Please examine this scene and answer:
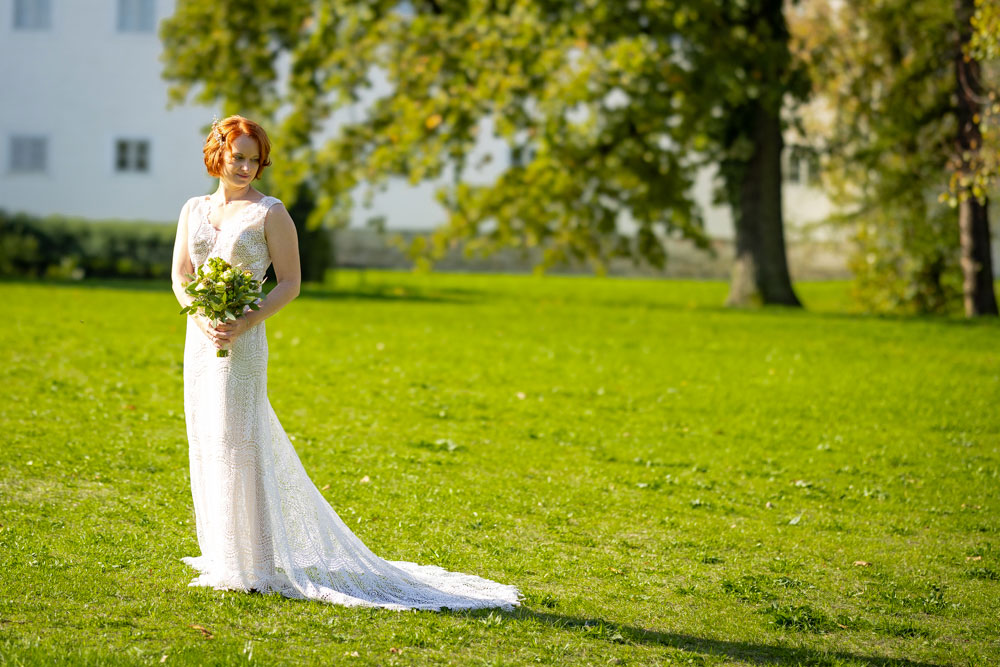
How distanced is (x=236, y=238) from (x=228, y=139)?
48 cm

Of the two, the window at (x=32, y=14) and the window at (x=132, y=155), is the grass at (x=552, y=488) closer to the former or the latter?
the window at (x=132, y=155)

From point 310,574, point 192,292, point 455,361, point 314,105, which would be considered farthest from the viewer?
point 314,105

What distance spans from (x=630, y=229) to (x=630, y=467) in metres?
28.7

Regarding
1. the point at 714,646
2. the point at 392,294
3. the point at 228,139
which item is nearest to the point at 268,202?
the point at 228,139

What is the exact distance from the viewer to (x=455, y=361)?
1577 centimetres

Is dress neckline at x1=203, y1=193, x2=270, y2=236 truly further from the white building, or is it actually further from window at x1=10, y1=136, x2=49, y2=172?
window at x1=10, y1=136, x2=49, y2=172

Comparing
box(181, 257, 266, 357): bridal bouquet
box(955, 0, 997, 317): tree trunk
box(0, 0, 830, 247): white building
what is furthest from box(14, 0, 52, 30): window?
box(181, 257, 266, 357): bridal bouquet

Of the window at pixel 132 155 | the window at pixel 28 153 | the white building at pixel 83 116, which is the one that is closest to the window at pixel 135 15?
the white building at pixel 83 116

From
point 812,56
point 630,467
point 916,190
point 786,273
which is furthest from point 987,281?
point 630,467

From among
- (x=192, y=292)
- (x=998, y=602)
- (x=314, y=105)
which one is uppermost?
(x=314, y=105)

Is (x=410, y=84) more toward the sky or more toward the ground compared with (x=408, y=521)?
more toward the sky

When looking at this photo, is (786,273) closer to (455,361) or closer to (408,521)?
(455,361)

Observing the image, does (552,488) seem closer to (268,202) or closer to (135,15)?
(268,202)

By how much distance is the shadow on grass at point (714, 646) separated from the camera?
597cm
